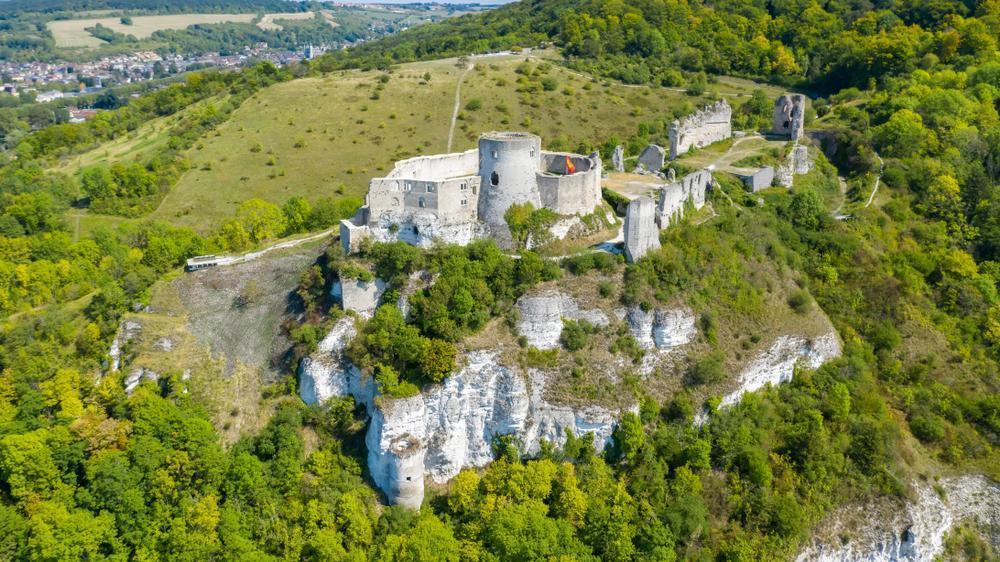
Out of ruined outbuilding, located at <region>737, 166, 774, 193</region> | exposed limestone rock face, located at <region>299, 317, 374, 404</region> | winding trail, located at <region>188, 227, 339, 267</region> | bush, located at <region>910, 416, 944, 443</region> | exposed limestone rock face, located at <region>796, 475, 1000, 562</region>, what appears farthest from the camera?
ruined outbuilding, located at <region>737, 166, 774, 193</region>

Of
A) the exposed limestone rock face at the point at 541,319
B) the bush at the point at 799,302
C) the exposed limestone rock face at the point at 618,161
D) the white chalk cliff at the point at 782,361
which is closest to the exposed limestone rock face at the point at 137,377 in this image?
the exposed limestone rock face at the point at 541,319

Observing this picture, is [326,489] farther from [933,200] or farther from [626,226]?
[933,200]

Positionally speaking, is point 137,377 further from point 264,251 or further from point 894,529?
point 894,529

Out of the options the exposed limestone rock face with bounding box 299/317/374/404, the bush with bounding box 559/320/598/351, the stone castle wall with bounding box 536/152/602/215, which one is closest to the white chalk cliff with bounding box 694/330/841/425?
the bush with bounding box 559/320/598/351

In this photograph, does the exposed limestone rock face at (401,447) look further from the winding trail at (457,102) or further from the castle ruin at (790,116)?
the winding trail at (457,102)

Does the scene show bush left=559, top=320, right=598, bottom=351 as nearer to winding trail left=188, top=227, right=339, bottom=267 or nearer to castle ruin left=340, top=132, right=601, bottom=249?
castle ruin left=340, top=132, right=601, bottom=249

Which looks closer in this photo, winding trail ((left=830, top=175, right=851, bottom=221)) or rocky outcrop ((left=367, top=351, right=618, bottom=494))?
rocky outcrop ((left=367, top=351, right=618, bottom=494))

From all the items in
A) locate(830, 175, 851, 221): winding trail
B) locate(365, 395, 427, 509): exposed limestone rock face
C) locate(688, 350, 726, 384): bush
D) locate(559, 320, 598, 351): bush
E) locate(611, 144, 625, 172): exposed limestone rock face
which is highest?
locate(611, 144, 625, 172): exposed limestone rock face
